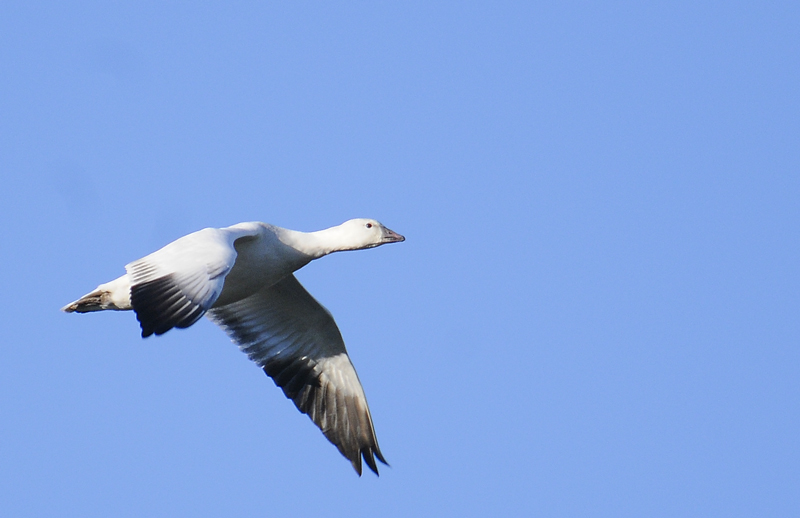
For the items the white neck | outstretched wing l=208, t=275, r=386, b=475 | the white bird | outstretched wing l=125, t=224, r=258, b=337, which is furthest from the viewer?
outstretched wing l=208, t=275, r=386, b=475

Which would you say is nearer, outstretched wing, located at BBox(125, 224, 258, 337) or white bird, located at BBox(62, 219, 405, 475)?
outstretched wing, located at BBox(125, 224, 258, 337)

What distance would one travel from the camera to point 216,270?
452 inches

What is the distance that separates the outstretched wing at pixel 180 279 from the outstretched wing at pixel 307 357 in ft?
10.2

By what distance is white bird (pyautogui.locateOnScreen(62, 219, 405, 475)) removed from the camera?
11367mm

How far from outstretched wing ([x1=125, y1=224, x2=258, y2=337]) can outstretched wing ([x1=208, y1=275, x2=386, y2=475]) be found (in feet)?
10.2

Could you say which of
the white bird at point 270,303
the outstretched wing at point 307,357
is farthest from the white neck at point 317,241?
the outstretched wing at point 307,357

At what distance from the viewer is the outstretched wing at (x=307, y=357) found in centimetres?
1500

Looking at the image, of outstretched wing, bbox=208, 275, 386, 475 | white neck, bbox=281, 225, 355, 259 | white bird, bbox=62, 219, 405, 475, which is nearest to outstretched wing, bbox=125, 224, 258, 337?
white bird, bbox=62, 219, 405, 475

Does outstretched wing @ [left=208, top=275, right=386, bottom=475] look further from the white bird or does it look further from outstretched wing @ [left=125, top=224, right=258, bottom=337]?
outstretched wing @ [left=125, top=224, right=258, bottom=337]

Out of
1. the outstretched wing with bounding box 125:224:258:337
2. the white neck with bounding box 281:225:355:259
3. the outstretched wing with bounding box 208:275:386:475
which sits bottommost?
the outstretched wing with bounding box 208:275:386:475

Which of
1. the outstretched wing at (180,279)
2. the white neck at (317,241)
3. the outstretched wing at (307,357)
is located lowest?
the outstretched wing at (307,357)

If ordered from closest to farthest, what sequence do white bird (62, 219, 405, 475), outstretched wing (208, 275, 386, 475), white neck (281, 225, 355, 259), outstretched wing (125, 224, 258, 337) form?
outstretched wing (125, 224, 258, 337) < white bird (62, 219, 405, 475) < white neck (281, 225, 355, 259) < outstretched wing (208, 275, 386, 475)

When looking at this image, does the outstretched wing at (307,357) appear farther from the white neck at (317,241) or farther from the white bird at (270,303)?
the white neck at (317,241)

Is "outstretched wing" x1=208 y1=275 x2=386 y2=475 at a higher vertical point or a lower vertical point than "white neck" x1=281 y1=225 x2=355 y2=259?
lower
